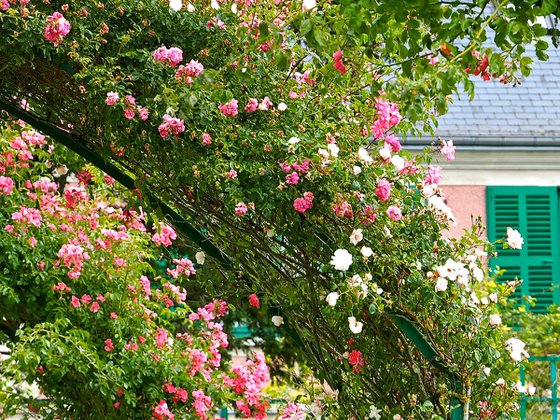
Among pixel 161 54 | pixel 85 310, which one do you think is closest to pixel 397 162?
pixel 161 54

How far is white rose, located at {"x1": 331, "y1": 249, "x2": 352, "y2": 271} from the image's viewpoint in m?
4.59

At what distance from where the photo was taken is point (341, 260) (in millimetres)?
4586

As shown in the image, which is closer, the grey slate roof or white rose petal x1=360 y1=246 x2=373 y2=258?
white rose petal x1=360 y1=246 x2=373 y2=258

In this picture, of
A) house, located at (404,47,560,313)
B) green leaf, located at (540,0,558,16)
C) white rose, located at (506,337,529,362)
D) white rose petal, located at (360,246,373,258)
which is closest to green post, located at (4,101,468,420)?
white rose, located at (506,337,529,362)

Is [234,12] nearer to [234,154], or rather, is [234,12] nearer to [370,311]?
[234,154]

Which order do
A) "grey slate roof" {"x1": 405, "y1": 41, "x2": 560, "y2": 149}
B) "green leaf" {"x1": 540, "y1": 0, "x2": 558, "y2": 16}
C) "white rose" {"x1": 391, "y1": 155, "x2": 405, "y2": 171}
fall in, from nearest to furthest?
"green leaf" {"x1": 540, "y1": 0, "x2": 558, "y2": 16} → "white rose" {"x1": 391, "y1": 155, "x2": 405, "y2": 171} → "grey slate roof" {"x1": 405, "y1": 41, "x2": 560, "y2": 149}

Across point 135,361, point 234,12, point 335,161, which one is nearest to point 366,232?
point 335,161

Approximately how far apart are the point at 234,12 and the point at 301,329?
135 centimetres

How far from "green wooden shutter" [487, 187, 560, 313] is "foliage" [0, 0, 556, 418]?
742 cm

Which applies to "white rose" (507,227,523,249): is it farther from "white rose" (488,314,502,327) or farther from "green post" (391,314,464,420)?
"green post" (391,314,464,420)

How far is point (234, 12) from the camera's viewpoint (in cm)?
484

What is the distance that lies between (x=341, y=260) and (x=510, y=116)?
28.0ft

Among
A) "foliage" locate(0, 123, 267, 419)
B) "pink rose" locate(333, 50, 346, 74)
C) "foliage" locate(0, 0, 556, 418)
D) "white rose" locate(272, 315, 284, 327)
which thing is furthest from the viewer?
"foliage" locate(0, 123, 267, 419)

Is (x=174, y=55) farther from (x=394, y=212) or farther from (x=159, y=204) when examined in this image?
(x=394, y=212)
